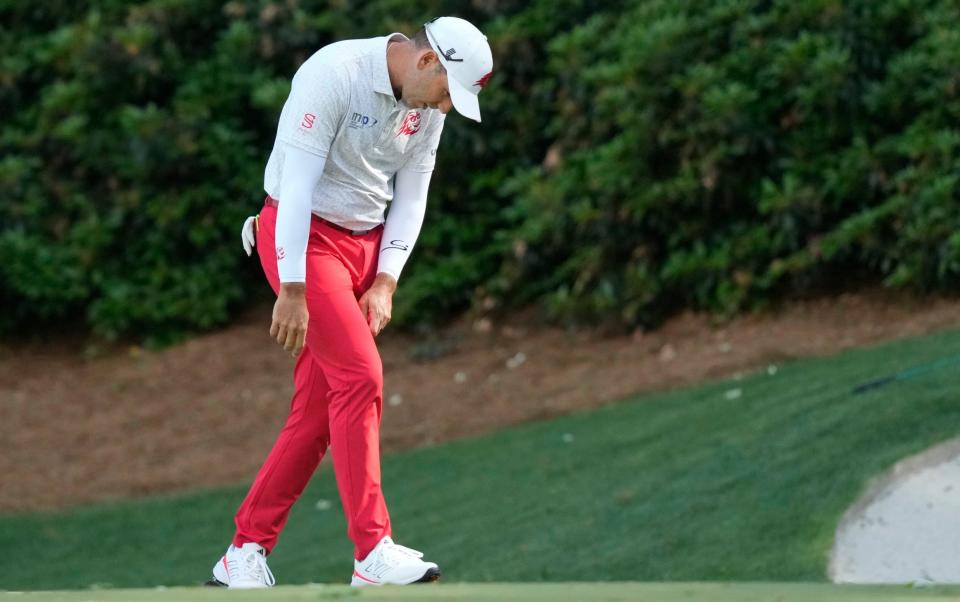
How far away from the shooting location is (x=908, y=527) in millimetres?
6309

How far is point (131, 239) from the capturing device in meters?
13.1

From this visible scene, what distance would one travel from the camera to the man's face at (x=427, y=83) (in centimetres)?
464

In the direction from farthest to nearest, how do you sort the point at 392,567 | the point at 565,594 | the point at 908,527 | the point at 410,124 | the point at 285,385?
1. the point at 285,385
2. the point at 908,527
3. the point at 410,124
4. the point at 392,567
5. the point at 565,594

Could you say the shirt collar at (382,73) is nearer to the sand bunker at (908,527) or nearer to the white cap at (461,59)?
the white cap at (461,59)

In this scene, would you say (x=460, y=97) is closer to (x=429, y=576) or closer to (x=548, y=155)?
(x=429, y=576)

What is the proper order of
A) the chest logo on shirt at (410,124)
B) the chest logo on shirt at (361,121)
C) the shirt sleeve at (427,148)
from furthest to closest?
the shirt sleeve at (427,148) → the chest logo on shirt at (410,124) → the chest logo on shirt at (361,121)

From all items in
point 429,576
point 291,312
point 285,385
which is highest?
point 291,312

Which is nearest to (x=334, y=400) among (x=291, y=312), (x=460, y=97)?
(x=291, y=312)

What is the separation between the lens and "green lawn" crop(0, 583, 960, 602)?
133 inches

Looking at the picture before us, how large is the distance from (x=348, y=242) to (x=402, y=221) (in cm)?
21

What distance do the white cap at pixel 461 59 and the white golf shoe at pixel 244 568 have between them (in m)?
1.58

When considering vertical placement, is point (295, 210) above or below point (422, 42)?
below

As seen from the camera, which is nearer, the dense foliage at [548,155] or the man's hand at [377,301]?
the man's hand at [377,301]

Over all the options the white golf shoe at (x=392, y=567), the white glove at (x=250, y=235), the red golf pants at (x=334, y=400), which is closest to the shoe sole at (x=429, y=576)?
the white golf shoe at (x=392, y=567)
